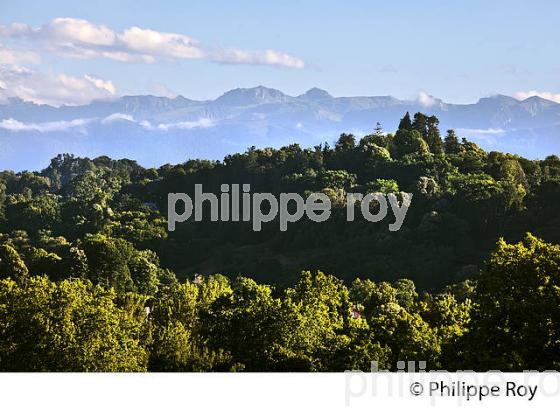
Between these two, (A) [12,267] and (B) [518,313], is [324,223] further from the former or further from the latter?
(B) [518,313]

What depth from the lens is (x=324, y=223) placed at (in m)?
67.9

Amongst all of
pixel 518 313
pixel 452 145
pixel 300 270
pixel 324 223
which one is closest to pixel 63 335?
pixel 518 313

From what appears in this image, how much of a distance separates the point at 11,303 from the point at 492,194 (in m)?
45.8

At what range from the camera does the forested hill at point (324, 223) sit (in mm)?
56312

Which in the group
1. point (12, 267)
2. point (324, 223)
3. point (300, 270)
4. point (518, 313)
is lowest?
point (300, 270)

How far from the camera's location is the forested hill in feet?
185

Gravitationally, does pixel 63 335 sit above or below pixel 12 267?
above

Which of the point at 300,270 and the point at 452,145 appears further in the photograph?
the point at 452,145

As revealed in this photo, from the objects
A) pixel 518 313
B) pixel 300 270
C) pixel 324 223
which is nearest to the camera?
pixel 518 313

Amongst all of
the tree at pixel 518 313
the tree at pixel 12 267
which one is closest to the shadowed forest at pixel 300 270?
the tree at pixel 518 313

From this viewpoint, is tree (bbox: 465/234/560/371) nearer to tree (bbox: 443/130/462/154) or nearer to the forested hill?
the forested hill

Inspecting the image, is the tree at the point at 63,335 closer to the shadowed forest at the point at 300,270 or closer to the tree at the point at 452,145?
the shadowed forest at the point at 300,270

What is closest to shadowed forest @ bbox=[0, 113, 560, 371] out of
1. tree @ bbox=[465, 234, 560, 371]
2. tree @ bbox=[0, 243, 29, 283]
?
tree @ bbox=[465, 234, 560, 371]
